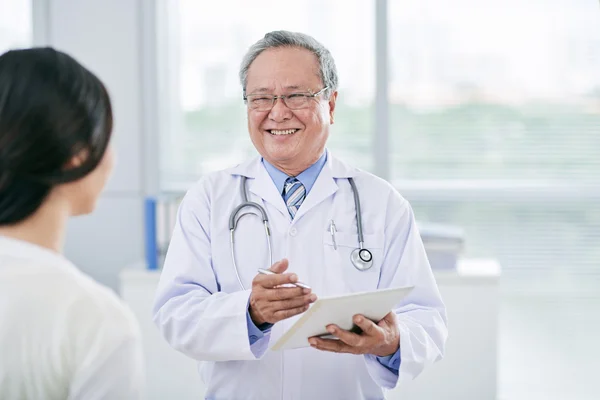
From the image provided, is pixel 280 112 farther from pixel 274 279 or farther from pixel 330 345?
pixel 330 345

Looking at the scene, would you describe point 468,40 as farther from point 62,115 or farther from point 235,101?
point 62,115

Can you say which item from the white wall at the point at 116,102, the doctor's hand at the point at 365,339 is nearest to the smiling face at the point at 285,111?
the doctor's hand at the point at 365,339

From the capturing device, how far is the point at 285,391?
1817mm

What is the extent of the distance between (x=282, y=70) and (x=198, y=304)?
2.01 feet

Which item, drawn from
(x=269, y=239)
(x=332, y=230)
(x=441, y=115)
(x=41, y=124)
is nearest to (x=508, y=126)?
(x=441, y=115)

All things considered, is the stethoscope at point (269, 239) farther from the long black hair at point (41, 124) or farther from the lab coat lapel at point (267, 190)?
the long black hair at point (41, 124)

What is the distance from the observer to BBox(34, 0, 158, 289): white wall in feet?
11.6

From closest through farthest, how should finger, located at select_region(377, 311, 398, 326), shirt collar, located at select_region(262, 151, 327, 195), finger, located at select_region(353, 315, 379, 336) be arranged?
finger, located at select_region(353, 315, 379, 336)
finger, located at select_region(377, 311, 398, 326)
shirt collar, located at select_region(262, 151, 327, 195)

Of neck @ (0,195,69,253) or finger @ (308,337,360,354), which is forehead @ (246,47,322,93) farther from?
neck @ (0,195,69,253)

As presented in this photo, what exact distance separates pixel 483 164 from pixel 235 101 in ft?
3.85

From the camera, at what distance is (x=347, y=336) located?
1.60 m

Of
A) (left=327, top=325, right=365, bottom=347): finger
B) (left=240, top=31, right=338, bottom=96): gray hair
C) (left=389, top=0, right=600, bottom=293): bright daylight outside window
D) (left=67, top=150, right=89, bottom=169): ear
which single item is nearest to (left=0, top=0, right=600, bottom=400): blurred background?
(left=389, top=0, right=600, bottom=293): bright daylight outside window

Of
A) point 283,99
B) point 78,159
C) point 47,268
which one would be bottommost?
point 47,268

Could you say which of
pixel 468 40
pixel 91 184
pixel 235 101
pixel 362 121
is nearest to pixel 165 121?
pixel 235 101
